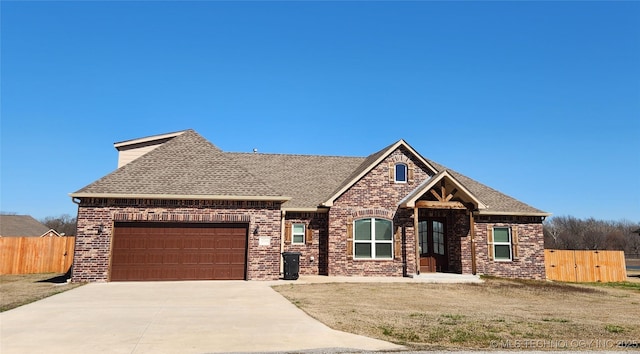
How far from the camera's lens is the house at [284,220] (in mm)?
16203

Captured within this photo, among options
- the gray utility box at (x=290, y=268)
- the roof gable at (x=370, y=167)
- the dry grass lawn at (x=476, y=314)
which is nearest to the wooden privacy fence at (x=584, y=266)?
the dry grass lawn at (x=476, y=314)

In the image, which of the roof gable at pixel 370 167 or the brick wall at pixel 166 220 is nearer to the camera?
the brick wall at pixel 166 220

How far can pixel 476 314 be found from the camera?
32.3 feet

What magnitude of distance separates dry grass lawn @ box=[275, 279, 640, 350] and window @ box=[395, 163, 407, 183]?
590 centimetres

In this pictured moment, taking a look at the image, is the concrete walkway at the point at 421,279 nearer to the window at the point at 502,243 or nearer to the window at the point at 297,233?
the window at the point at 297,233

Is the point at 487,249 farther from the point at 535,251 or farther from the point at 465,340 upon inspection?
the point at 465,340

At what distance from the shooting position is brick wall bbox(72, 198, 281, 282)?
15.8m

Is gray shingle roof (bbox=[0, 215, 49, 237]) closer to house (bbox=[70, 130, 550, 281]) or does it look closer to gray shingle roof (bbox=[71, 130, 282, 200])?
house (bbox=[70, 130, 550, 281])

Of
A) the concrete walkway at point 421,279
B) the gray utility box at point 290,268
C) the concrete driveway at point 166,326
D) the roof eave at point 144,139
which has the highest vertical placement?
the roof eave at point 144,139

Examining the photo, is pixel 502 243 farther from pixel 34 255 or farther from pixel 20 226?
pixel 20 226

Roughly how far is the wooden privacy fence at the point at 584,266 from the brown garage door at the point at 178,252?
57.6 ft

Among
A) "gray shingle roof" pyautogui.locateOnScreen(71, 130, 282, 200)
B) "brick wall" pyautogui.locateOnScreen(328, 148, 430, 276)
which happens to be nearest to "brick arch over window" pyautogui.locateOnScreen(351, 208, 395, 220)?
"brick wall" pyautogui.locateOnScreen(328, 148, 430, 276)

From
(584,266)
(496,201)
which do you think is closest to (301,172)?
(496,201)

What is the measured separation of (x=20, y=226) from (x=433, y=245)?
146 ft
